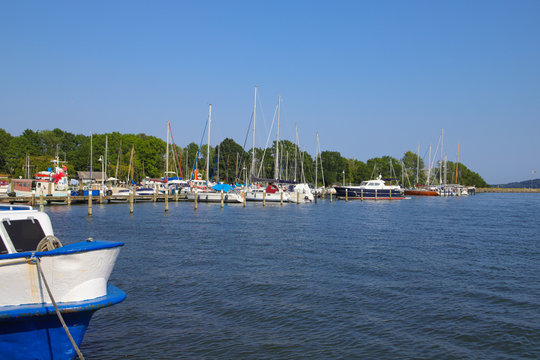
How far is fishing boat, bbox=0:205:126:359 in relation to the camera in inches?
365

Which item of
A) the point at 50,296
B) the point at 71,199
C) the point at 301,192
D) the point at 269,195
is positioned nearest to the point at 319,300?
the point at 50,296

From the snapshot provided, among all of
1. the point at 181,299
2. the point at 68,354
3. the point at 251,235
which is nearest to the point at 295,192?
the point at 251,235

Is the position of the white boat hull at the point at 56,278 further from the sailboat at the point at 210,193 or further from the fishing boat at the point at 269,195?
the fishing boat at the point at 269,195

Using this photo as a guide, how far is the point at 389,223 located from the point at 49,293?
129 ft

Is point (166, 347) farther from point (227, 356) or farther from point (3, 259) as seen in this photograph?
point (3, 259)

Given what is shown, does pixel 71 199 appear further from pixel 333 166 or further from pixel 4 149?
pixel 333 166

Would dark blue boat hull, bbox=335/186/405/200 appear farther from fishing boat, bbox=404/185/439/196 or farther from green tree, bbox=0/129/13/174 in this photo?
green tree, bbox=0/129/13/174

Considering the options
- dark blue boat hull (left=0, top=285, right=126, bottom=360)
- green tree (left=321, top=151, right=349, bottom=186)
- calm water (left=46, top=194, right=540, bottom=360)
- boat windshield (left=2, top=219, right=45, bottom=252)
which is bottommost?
calm water (left=46, top=194, right=540, bottom=360)

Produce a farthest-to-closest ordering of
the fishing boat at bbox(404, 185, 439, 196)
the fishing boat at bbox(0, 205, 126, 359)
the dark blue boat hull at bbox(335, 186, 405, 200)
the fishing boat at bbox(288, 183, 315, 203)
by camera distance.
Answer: the fishing boat at bbox(404, 185, 439, 196), the dark blue boat hull at bbox(335, 186, 405, 200), the fishing boat at bbox(288, 183, 315, 203), the fishing boat at bbox(0, 205, 126, 359)

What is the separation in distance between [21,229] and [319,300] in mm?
9732

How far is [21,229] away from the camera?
11.1 metres

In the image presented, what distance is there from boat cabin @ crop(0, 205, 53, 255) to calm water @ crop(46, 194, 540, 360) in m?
3.12

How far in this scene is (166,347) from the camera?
11859 mm

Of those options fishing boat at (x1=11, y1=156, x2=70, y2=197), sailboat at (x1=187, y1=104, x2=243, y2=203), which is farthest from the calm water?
sailboat at (x1=187, y1=104, x2=243, y2=203)
